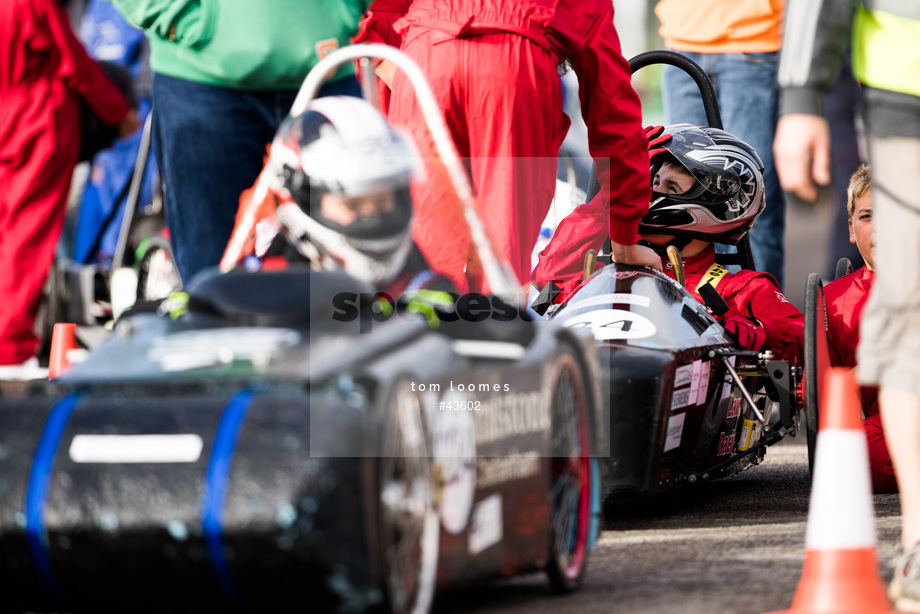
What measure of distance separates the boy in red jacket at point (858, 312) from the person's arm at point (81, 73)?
3730mm

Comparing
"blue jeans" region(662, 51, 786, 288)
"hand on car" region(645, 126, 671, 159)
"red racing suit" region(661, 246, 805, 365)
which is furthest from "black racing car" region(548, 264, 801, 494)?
"blue jeans" region(662, 51, 786, 288)

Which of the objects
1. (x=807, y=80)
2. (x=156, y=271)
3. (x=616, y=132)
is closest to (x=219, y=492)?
(x=807, y=80)

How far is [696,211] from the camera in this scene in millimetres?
5574

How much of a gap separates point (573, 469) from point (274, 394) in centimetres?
104

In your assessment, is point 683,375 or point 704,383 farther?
point 704,383

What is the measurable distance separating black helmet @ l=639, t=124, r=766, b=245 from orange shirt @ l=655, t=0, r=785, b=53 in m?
1.06

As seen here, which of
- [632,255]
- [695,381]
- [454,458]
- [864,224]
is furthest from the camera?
[864,224]

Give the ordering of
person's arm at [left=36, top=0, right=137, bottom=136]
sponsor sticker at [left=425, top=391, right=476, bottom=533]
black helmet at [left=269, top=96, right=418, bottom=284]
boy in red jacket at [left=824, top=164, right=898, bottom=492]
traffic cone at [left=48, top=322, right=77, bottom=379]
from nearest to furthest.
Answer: sponsor sticker at [left=425, top=391, right=476, bottom=533] < black helmet at [left=269, top=96, right=418, bottom=284] < traffic cone at [left=48, top=322, right=77, bottom=379] < boy in red jacket at [left=824, top=164, right=898, bottom=492] < person's arm at [left=36, top=0, right=137, bottom=136]

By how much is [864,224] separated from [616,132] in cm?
114

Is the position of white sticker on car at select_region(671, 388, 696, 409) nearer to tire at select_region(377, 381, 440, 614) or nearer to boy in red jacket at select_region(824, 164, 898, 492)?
boy in red jacket at select_region(824, 164, 898, 492)

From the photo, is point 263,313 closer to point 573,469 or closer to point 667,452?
point 573,469

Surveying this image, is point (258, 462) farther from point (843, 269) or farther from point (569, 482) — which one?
point (843, 269)

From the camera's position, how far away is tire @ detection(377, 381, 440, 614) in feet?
8.20

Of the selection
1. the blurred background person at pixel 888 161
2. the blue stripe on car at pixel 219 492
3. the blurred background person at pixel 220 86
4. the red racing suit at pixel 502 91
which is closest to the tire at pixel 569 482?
the blurred background person at pixel 888 161
